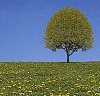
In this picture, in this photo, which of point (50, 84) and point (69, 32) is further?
point (69, 32)

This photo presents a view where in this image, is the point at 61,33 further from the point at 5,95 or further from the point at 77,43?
the point at 5,95

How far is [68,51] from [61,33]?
14.2 feet

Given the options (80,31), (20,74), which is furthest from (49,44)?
(20,74)

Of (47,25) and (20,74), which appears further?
(47,25)

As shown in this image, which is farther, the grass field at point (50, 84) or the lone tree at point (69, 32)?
the lone tree at point (69, 32)

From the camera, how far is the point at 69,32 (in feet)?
212

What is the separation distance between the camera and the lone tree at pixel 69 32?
65000 mm

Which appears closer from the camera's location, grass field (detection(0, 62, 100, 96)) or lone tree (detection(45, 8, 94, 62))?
grass field (detection(0, 62, 100, 96))

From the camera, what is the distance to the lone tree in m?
65.0

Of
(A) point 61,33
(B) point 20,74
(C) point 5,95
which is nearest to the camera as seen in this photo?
(C) point 5,95

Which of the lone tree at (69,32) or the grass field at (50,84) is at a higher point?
the lone tree at (69,32)

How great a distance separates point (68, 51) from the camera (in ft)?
220

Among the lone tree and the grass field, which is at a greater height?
the lone tree

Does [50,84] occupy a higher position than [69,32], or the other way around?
[69,32]
